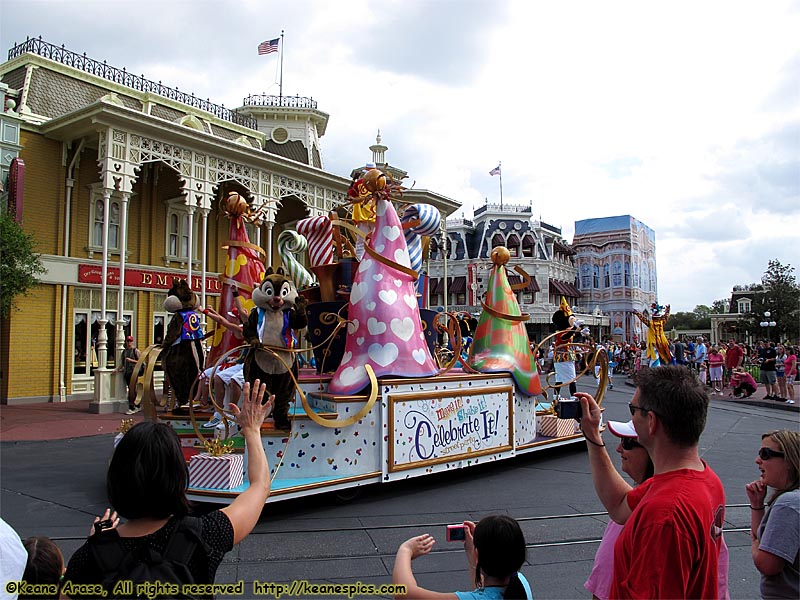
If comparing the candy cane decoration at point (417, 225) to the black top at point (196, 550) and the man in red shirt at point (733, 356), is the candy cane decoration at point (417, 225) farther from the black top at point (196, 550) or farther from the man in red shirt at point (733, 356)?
the man in red shirt at point (733, 356)

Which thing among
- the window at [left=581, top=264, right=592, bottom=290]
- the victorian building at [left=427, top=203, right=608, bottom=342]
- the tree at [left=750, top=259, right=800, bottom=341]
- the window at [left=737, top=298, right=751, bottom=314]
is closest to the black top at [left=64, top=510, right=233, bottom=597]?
the tree at [left=750, top=259, right=800, bottom=341]

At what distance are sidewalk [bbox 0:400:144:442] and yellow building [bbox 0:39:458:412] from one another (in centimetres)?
68

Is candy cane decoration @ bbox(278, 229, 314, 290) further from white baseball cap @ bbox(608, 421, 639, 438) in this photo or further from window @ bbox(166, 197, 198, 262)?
window @ bbox(166, 197, 198, 262)

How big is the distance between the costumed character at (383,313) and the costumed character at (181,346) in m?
1.61

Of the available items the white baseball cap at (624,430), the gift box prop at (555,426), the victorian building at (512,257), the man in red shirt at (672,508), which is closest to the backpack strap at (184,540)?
the man in red shirt at (672,508)

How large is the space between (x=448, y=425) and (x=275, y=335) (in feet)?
7.15

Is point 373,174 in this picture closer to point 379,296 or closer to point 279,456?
point 379,296

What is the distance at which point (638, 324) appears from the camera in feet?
158

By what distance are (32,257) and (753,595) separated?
1397 cm

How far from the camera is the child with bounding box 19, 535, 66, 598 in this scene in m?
1.95

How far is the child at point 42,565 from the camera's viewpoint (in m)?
1.95

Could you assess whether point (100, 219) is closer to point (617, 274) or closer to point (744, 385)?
point (744, 385)

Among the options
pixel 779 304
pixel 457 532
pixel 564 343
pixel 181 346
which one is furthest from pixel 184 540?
pixel 779 304

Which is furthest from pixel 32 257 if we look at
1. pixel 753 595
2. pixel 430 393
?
pixel 753 595
